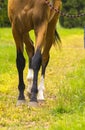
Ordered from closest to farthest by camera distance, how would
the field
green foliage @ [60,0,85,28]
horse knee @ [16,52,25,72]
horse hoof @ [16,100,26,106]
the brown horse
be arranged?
the field, the brown horse, horse hoof @ [16,100,26,106], horse knee @ [16,52,25,72], green foliage @ [60,0,85,28]

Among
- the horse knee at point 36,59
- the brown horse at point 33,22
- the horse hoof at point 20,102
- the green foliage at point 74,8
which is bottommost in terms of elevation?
the green foliage at point 74,8

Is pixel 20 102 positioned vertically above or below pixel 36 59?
below

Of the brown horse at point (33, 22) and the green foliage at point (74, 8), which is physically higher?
the brown horse at point (33, 22)

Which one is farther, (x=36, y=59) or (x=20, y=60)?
(x=20, y=60)

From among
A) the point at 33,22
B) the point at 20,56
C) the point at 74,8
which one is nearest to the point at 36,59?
the point at 33,22

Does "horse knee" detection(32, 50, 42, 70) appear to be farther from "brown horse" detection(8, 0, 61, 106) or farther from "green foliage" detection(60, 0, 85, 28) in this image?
"green foliage" detection(60, 0, 85, 28)

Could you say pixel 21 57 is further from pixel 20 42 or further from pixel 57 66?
pixel 57 66

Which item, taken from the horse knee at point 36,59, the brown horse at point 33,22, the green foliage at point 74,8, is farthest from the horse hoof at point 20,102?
the green foliage at point 74,8

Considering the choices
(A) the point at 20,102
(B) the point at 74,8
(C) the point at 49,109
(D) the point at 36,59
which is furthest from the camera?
(B) the point at 74,8

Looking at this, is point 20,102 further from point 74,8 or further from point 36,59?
point 74,8

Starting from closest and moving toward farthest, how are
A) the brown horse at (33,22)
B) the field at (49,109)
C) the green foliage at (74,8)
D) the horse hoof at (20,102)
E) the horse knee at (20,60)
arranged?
the field at (49,109)
the brown horse at (33,22)
the horse hoof at (20,102)
the horse knee at (20,60)
the green foliage at (74,8)

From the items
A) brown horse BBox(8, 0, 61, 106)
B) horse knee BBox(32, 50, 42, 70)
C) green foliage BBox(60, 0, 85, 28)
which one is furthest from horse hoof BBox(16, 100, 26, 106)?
green foliage BBox(60, 0, 85, 28)

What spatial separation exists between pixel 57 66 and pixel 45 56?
5.70 m

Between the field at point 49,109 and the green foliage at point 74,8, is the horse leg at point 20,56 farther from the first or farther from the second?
the green foliage at point 74,8
